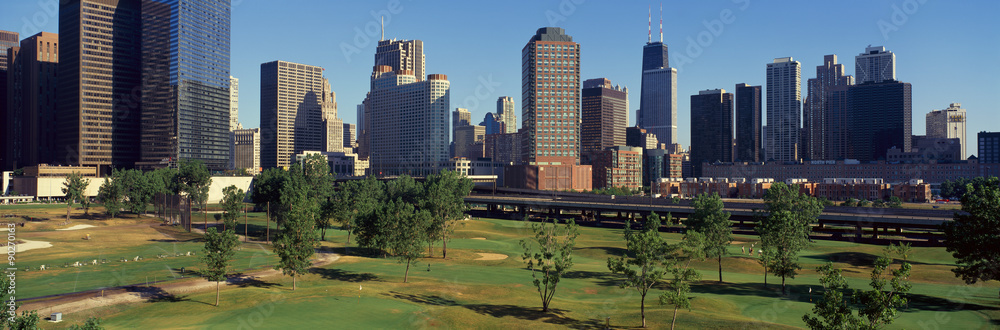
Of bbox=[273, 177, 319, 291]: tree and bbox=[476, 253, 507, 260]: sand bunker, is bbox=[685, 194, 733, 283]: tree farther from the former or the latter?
bbox=[273, 177, 319, 291]: tree

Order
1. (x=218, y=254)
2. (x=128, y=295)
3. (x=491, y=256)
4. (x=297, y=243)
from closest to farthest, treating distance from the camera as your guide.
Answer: (x=128, y=295) → (x=218, y=254) → (x=297, y=243) → (x=491, y=256)

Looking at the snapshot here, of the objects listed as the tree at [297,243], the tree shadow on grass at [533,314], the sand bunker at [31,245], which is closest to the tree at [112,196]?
the sand bunker at [31,245]

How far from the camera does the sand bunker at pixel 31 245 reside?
3806 inches

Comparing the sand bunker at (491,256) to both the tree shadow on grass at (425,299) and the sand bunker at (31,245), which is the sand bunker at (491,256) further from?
the sand bunker at (31,245)

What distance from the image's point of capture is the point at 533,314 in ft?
187

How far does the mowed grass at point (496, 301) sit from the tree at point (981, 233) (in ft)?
12.9

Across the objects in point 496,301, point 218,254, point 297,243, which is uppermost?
point 297,243

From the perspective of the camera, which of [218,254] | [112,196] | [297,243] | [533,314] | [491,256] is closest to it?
[533,314]

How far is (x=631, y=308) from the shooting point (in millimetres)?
60531

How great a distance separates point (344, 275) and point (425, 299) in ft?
64.6

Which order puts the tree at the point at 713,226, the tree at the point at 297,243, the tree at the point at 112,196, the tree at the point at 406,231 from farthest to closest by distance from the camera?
the tree at the point at 112,196 → the tree at the point at 713,226 → the tree at the point at 406,231 → the tree at the point at 297,243

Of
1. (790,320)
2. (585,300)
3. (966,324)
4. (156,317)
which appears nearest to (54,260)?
(156,317)

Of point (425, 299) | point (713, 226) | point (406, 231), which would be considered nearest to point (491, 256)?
point (406, 231)

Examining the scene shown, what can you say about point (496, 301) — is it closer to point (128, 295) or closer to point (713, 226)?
point (713, 226)
